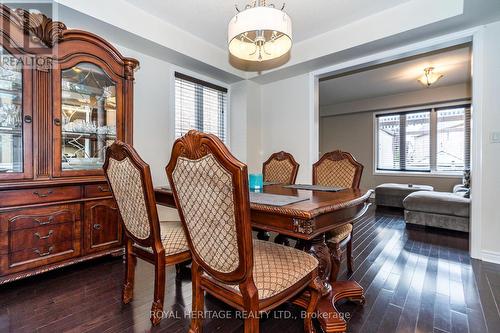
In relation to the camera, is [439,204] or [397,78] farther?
[397,78]

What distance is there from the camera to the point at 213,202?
995mm

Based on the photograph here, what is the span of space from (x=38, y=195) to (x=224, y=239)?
1.72m

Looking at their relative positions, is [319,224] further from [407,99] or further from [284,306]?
[407,99]

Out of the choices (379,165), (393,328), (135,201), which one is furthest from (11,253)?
(379,165)

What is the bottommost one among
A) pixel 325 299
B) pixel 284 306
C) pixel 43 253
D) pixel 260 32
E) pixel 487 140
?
pixel 284 306

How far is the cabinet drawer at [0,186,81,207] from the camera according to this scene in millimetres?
1728

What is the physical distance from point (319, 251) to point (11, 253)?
6.97ft

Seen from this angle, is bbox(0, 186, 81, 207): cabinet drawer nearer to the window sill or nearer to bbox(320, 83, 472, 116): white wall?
bbox(320, 83, 472, 116): white wall

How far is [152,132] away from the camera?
302 centimetres

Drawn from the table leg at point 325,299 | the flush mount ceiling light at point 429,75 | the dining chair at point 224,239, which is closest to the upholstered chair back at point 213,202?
the dining chair at point 224,239

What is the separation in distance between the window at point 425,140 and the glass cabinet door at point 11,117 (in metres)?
6.91

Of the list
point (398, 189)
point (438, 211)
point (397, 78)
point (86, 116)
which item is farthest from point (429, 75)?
point (86, 116)

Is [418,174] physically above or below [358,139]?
below

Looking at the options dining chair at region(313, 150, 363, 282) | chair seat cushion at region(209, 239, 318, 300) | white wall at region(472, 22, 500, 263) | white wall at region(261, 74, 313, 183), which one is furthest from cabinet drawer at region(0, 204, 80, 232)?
white wall at region(472, 22, 500, 263)
